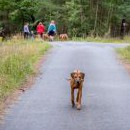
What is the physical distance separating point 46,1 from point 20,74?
38.6 m

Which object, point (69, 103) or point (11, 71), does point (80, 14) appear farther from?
point (69, 103)

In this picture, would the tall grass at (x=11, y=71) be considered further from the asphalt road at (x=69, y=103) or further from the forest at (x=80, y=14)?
the forest at (x=80, y=14)

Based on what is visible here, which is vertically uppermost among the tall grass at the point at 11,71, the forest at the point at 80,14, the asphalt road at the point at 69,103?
the forest at the point at 80,14

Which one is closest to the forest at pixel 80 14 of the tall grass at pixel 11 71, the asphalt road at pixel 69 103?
the tall grass at pixel 11 71

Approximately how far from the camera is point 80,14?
5203cm

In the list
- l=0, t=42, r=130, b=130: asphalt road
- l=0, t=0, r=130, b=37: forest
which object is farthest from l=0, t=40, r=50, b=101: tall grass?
l=0, t=0, r=130, b=37: forest

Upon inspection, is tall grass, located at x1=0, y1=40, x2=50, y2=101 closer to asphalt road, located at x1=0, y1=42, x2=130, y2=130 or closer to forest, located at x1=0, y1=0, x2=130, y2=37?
asphalt road, located at x1=0, y1=42, x2=130, y2=130

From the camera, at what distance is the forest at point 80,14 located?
51406 mm

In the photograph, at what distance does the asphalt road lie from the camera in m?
11.0

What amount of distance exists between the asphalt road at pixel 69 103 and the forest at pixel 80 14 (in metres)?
28.1

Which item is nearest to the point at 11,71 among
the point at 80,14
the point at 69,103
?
the point at 69,103

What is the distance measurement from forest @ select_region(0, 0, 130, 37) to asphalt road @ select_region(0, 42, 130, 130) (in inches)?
Result: 1106

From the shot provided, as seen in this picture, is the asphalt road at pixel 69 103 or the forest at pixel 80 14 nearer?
Result: the asphalt road at pixel 69 103

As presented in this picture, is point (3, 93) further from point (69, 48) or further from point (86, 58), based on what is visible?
point (69, 48)
